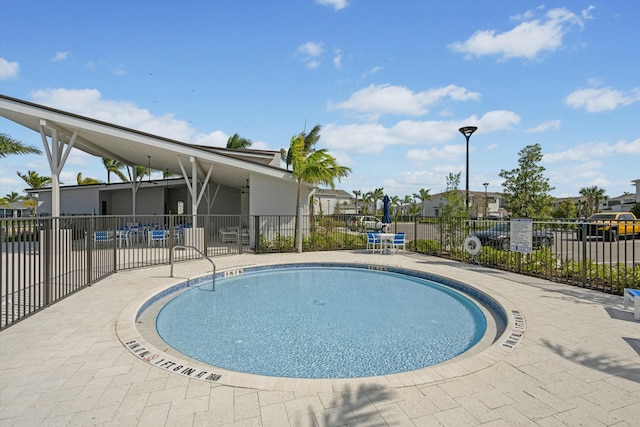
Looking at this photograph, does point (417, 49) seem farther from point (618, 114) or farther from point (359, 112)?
point (618, 114)

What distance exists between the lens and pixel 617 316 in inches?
189

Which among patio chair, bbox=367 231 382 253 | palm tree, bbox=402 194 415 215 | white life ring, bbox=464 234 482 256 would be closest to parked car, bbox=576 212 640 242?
white life ring, bbox=464 234 482 256

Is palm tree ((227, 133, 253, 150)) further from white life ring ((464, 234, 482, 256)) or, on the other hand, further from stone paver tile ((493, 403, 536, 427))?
stone paver tile ((493, 403, 536, 427))

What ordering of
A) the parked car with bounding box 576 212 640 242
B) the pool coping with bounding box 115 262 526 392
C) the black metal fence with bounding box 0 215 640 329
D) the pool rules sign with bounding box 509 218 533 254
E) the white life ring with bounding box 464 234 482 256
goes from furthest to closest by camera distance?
the white life ring with bounding box 464 234 482 256, the pool rules sign with bounding box 509 218 533 254, the parked car with bounding box 576 212 640 242, the black metal fence with bounding box 0 215 640 329, the pool coping with bounding box 115 262 526 392

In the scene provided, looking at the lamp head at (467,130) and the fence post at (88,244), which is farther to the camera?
the lamp head at (467,130)

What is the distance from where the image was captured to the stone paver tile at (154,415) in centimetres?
232

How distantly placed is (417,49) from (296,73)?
14.5 feet

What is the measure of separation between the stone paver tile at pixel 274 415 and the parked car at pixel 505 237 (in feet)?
26.4

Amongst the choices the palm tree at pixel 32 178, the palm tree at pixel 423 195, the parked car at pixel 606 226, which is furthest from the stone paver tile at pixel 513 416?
the palm tree at pixel 423 195

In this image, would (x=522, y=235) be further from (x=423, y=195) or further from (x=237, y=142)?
(x=423, y=195)

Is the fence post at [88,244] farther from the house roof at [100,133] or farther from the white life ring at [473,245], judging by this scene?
the white life ring at [473,245]

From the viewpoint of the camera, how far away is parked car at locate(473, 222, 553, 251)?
8250mm

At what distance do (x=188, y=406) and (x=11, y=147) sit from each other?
18393mm

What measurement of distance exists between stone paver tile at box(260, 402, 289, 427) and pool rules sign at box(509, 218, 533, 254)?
25.6ft
